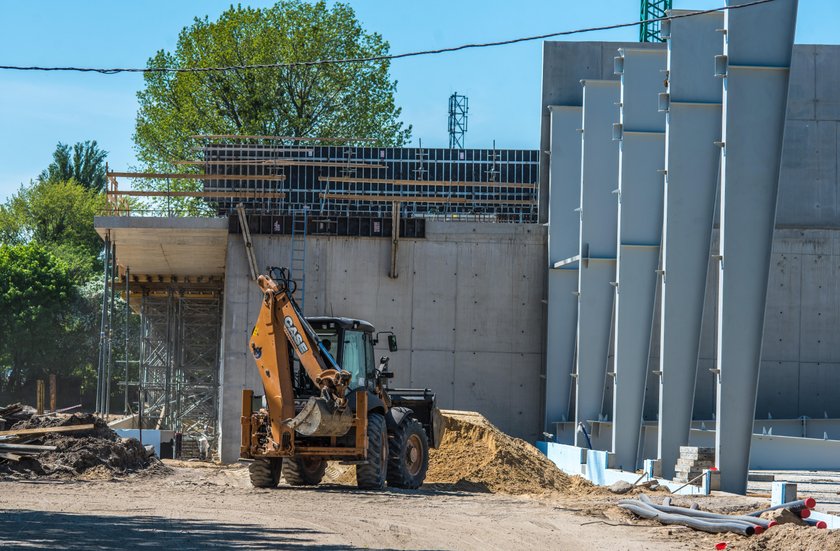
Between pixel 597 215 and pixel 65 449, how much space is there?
564 inches

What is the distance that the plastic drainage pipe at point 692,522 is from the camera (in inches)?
529

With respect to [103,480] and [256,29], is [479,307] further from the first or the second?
[256,29]

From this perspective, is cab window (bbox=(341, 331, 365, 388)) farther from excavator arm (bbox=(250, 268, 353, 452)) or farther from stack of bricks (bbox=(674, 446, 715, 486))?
stack of bricks (bbox=(674, 446, 715, 486))

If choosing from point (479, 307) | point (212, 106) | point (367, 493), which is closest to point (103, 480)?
point (367, 493)

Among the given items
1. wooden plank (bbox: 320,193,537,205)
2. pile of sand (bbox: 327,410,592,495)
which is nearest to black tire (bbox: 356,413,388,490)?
pile of sand (bbox: 327,410,592,495)

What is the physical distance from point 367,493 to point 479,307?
16.8 meters

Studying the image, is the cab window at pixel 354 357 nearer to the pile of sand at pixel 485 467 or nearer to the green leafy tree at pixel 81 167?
the pile of sand at pixel 485 467

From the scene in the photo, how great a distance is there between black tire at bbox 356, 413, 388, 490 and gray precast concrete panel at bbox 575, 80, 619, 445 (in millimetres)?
12220

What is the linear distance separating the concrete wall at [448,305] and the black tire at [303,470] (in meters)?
13.7

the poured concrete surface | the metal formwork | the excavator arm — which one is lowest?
the metal formwork

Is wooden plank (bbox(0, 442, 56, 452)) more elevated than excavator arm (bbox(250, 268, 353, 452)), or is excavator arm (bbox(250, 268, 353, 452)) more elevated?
excavator arm (bbox(250, 268, 353, 452))

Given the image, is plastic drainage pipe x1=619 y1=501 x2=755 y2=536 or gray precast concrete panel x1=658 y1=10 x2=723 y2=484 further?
gray precast concrete panel x1=658 y1=10 x2=723 y2=484

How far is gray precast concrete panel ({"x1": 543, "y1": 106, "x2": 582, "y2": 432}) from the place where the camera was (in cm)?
3422

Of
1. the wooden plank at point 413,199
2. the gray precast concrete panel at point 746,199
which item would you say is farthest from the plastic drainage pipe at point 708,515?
the wooden plank at point 413,199
